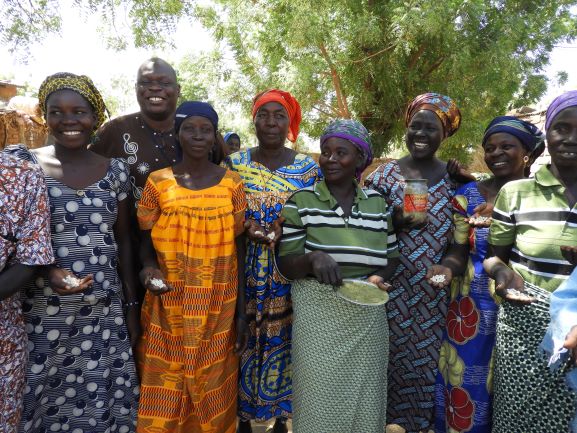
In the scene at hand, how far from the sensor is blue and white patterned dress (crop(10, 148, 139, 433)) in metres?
2.12

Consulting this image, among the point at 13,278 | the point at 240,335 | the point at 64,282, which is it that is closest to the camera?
the point at 13,278

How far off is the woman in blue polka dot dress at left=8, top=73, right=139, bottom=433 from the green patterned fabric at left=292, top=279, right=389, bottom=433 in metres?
0.98

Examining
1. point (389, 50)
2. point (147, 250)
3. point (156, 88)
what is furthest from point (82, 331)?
point (389, 50)

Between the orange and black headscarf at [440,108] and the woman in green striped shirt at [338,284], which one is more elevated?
the orange and black headscarf at [440,108]

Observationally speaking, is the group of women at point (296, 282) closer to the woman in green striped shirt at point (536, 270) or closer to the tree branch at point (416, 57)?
the woman in green striped shirt at point (536, 270)

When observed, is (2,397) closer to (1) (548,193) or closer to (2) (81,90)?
(2) (81,90)

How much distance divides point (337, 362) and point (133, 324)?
118cm

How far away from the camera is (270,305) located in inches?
106

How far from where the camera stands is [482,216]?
242 centimetres

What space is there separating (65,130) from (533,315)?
2386 mm

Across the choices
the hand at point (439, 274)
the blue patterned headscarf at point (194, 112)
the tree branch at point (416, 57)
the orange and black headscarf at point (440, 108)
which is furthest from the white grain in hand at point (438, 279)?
the tree branch at point (416, 57)

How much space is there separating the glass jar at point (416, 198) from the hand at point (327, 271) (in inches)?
21.7

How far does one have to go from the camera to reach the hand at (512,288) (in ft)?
6.37

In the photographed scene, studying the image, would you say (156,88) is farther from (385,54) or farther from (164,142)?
(385,54)
